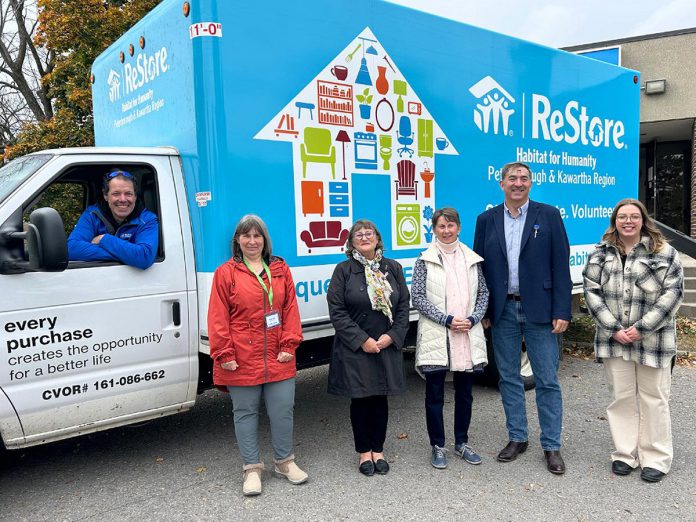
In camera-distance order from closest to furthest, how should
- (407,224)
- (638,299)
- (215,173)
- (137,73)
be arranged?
(215,173)
(638,299)
(137,73)
(407,224)

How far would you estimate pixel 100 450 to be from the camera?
434 centimetres

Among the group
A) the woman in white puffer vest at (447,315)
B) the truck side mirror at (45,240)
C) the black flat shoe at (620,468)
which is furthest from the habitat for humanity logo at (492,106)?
the truck side mirror at (45,240)

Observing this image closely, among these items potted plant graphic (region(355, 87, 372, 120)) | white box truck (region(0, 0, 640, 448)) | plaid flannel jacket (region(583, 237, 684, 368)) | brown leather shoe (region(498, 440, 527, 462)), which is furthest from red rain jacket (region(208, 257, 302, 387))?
plaid flannel jacket (region(583, 237, 684, 368))

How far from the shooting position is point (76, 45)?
10.8 metres

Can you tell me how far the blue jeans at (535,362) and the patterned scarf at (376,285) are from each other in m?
0.81

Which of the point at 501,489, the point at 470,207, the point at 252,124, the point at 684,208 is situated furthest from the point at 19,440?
the point at 684,208

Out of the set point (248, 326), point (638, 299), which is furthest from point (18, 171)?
point (638, 299)

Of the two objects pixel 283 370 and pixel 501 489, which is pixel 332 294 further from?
pixel 501 489

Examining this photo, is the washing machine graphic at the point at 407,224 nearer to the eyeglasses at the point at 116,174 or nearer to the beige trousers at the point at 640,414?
the beige trousers at the point at 640,414

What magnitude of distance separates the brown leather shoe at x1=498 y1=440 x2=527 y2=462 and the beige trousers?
568 mm

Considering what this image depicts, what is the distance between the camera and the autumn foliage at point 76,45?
34.4 ft

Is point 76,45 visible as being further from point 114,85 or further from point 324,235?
point 324,235

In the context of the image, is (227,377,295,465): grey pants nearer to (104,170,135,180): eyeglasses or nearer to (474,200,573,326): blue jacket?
(104,170,135,180): eyeglasses

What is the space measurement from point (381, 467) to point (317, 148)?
83.6 inches
